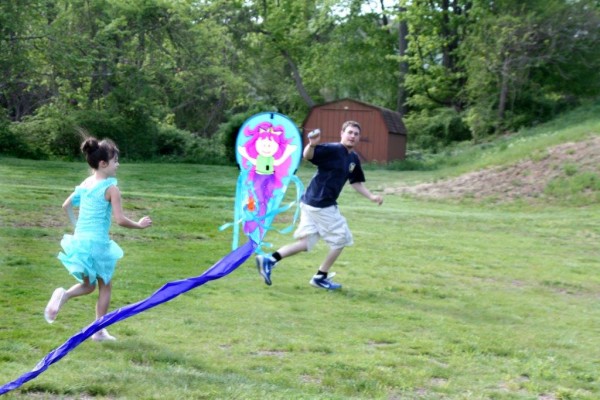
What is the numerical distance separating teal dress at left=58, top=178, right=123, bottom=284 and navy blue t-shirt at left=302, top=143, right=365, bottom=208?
3.07m

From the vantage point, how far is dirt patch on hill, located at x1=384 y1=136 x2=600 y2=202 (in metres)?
23.0

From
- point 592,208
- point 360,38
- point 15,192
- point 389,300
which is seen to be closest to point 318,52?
point 360,38

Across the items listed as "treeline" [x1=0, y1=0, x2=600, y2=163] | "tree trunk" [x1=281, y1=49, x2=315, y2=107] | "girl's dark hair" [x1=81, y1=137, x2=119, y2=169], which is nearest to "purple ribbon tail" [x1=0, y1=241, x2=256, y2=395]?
"girl's dark hair" [x1=81, y1=137, x2=119, y2=169]

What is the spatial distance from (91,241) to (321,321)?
2.26 meters

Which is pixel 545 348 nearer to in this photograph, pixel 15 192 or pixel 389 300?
pixel 389 300

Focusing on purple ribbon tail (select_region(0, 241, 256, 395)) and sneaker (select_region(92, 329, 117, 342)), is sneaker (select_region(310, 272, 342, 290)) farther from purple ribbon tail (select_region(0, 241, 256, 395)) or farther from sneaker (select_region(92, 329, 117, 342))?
sneaker (select_region(92, 329, 117, 342))

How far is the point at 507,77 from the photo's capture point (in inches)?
1535

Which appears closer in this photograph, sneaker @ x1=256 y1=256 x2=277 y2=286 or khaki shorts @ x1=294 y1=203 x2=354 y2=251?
sneaker @ x1=256 y1=256 x2=277 y2=286

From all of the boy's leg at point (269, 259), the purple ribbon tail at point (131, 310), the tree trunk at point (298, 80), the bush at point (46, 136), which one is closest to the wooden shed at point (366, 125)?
the bush at point (46, 136)

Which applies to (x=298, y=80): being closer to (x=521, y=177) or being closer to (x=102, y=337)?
(x=521, y=177)

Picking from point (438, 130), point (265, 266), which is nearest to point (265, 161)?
point (265, 266)

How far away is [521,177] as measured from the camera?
78.5 ft

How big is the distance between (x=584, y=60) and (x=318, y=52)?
17.0m

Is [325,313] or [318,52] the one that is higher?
[318,52]
